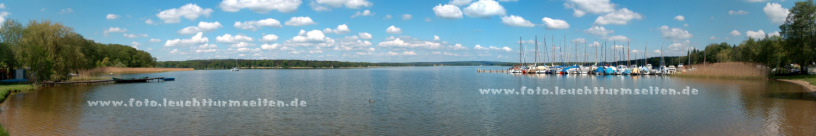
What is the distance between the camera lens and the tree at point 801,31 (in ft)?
141

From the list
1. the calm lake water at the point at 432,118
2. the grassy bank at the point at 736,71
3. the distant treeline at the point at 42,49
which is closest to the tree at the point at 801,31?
the grassy bank at the point at 736,71

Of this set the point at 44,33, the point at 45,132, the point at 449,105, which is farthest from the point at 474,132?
the point at 44,33

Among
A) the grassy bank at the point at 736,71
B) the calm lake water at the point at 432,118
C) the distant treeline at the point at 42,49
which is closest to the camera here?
the calm lake water at the point at 432,118

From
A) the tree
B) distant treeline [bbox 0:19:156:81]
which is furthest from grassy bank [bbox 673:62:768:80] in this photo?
distant treeline [bbox 0:19:156:81]

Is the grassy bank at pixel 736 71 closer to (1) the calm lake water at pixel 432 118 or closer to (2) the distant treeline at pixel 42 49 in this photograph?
(1) the calm lake water at pixel 432 118

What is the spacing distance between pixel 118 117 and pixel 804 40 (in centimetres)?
5324

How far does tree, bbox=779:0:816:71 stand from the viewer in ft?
141

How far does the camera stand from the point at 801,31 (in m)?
43.8

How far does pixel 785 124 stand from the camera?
668 inches

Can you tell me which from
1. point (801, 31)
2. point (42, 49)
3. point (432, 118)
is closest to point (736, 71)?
point (801, 31)

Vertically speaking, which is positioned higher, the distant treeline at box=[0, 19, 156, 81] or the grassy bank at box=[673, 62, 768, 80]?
the distant treeline at box=[0, 19, 156, 81]

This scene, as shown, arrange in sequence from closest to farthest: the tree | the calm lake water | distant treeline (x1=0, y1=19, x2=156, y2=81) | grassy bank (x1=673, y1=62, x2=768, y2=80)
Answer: the calm lake water
distant treeline (x1=0, y1=19, x2=156, y2=81)
the tree
grassy bank (x1=673, y1=62, x2=768, y2=80)

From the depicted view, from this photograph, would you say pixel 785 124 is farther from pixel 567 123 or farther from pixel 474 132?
pixel 474 132

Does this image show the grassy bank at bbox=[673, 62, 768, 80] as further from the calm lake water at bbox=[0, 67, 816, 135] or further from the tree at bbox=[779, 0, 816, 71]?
the calm lake water at bbox=[0, 67, 816, 135]
